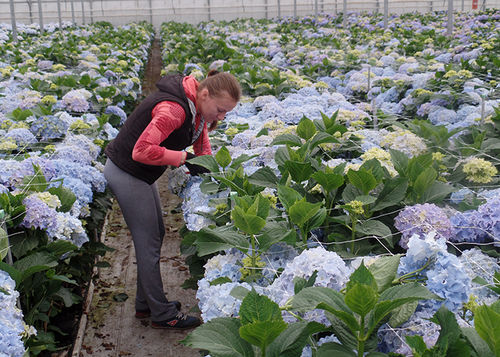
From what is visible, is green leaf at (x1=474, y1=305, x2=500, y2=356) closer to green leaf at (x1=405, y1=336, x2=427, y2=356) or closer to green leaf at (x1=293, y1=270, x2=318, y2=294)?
green leaf at (x1=405, y1=336, x2=427, y2=356)

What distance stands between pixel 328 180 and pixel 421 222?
1.27ft

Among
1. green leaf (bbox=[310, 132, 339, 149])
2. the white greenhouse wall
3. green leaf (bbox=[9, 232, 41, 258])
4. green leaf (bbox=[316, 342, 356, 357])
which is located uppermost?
the white greenhouse wall

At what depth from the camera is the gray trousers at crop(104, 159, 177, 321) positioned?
3.30 metres

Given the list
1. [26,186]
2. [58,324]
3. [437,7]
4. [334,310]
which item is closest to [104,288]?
[58,324]

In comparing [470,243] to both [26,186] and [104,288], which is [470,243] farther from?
[104,288]

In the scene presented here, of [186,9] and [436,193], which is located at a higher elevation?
[186,9]

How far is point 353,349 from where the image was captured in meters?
1.39

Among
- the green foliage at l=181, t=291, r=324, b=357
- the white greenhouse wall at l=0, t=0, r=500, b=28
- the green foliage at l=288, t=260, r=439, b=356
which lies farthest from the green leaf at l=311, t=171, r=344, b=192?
the white greenhouse wall at l=0, t=0, r=500, b=28

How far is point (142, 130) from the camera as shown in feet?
10.4

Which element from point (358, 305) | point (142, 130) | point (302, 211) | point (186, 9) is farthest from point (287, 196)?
point (186, 9)

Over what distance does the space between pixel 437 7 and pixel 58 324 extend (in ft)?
84.8

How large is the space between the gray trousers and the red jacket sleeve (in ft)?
1.02

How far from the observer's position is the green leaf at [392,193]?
2.17m

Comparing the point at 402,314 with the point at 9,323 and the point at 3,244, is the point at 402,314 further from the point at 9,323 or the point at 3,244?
the point at 3,244
